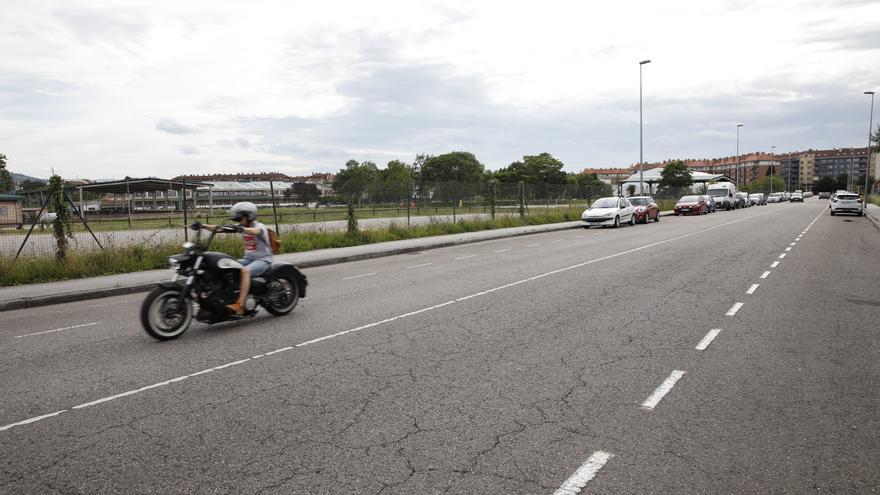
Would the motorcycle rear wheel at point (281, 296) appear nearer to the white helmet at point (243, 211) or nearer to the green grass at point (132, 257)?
the white helmet at point (243, 211)

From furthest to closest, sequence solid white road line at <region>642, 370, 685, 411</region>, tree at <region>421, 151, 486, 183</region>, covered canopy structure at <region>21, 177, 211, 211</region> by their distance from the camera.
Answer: tree at <region>421, 151, 486, 183</region>
covered canopy structure at <region>21, 177, 211, 211</region>
solid white road line at <region>642, 370, 685, 411</region>

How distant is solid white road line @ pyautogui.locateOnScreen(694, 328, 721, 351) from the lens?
600 cm

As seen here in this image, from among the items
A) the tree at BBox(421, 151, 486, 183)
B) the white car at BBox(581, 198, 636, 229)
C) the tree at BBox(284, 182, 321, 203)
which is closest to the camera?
the tree at BBox(284, 182, 321, 203)

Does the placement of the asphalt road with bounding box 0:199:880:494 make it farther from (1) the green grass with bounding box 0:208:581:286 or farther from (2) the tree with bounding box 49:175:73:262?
(2) the tree with bounding box 49:175:73:262

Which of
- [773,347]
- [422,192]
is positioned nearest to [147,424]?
[773,347]

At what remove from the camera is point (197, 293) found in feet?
22.8

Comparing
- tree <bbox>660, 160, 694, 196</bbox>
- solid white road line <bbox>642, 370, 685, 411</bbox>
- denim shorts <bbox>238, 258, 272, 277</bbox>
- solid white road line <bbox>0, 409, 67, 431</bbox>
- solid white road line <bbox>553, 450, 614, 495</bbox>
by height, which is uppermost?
tree <bbox>660, 160, 694, 196</bbox>

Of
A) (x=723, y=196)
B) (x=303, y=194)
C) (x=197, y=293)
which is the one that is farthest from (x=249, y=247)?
(x=723, y=196)

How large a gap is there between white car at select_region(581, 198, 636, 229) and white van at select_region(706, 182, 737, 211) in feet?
88.1

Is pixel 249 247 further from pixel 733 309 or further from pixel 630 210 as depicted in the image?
pixel 630 210

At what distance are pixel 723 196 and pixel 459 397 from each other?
183ft

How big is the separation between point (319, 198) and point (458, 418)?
22.3m

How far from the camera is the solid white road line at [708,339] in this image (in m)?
6.00

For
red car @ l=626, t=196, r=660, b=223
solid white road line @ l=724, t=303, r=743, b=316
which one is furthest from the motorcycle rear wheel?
red car @ l=626, t=196, r=660, b=223
